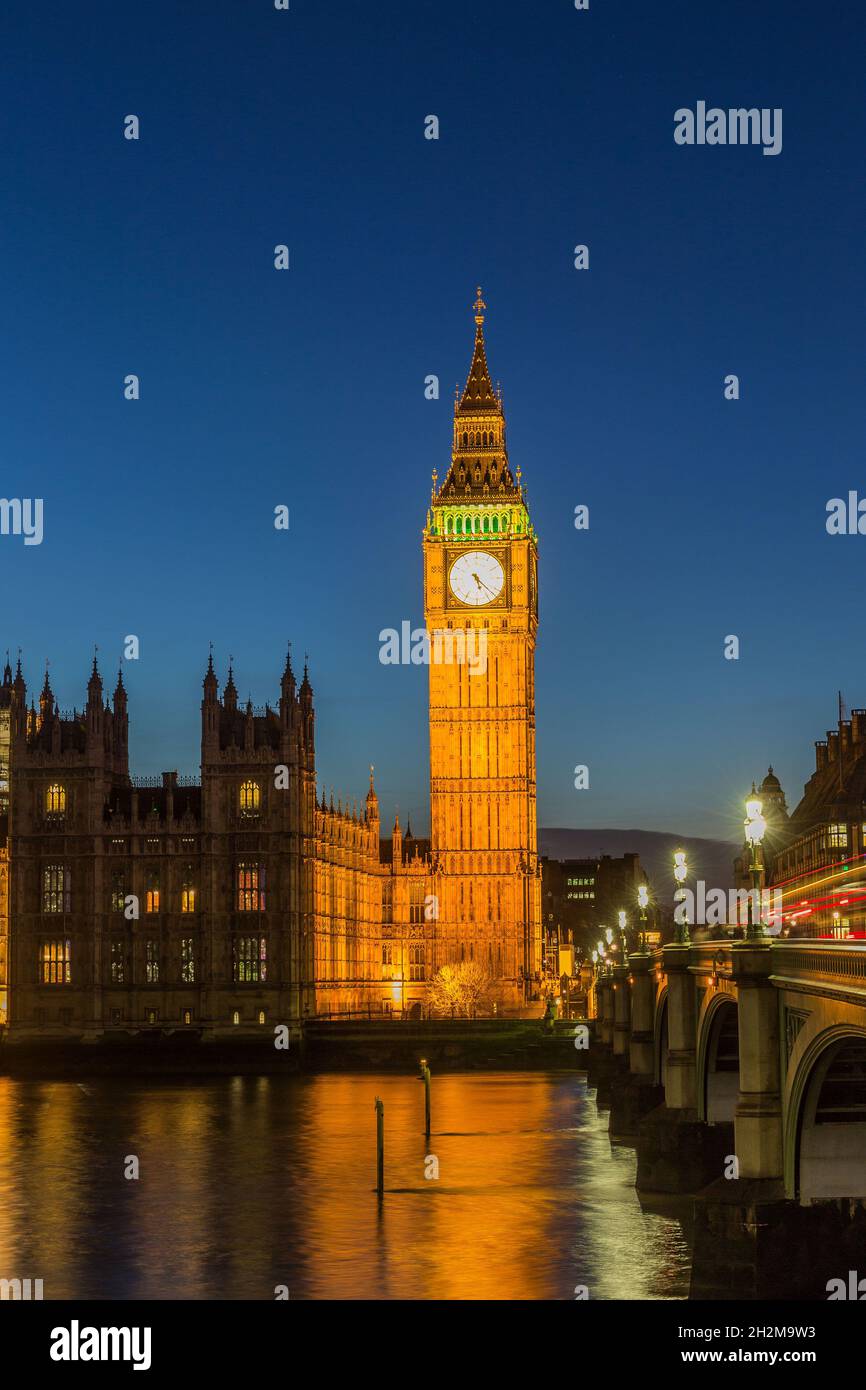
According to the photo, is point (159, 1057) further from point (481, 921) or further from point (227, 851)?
point (481, 921)

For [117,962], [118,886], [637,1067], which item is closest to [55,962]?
[117,962]

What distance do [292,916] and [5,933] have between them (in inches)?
686

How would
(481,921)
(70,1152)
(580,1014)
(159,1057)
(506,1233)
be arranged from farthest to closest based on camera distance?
(580,1014)
(481,921)
(159,1057)
(70,1152)
(506,1233)

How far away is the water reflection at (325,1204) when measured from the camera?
44281 mm

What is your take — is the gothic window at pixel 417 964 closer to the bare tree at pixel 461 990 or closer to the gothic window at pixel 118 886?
the bare tree at pixel 461 990

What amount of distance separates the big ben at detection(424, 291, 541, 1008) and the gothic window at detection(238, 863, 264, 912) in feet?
104

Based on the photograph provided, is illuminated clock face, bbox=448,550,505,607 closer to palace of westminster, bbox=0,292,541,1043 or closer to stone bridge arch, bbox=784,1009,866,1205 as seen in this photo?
palace of westminster, bbox=0,292,541,1043

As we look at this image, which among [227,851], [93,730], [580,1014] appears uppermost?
[93,730]

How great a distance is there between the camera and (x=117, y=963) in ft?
386

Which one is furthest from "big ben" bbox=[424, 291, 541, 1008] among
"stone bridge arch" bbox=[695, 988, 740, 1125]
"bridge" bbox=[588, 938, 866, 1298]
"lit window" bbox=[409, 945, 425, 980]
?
"bridge" bbox=[588, 938, 866, 1298]

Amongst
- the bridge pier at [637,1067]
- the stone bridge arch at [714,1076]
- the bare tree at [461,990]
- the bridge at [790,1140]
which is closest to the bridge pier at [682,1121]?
the stone bridge arch at [714,1076]

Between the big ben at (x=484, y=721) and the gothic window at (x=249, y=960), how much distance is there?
31247mm

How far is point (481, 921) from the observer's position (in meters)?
146
